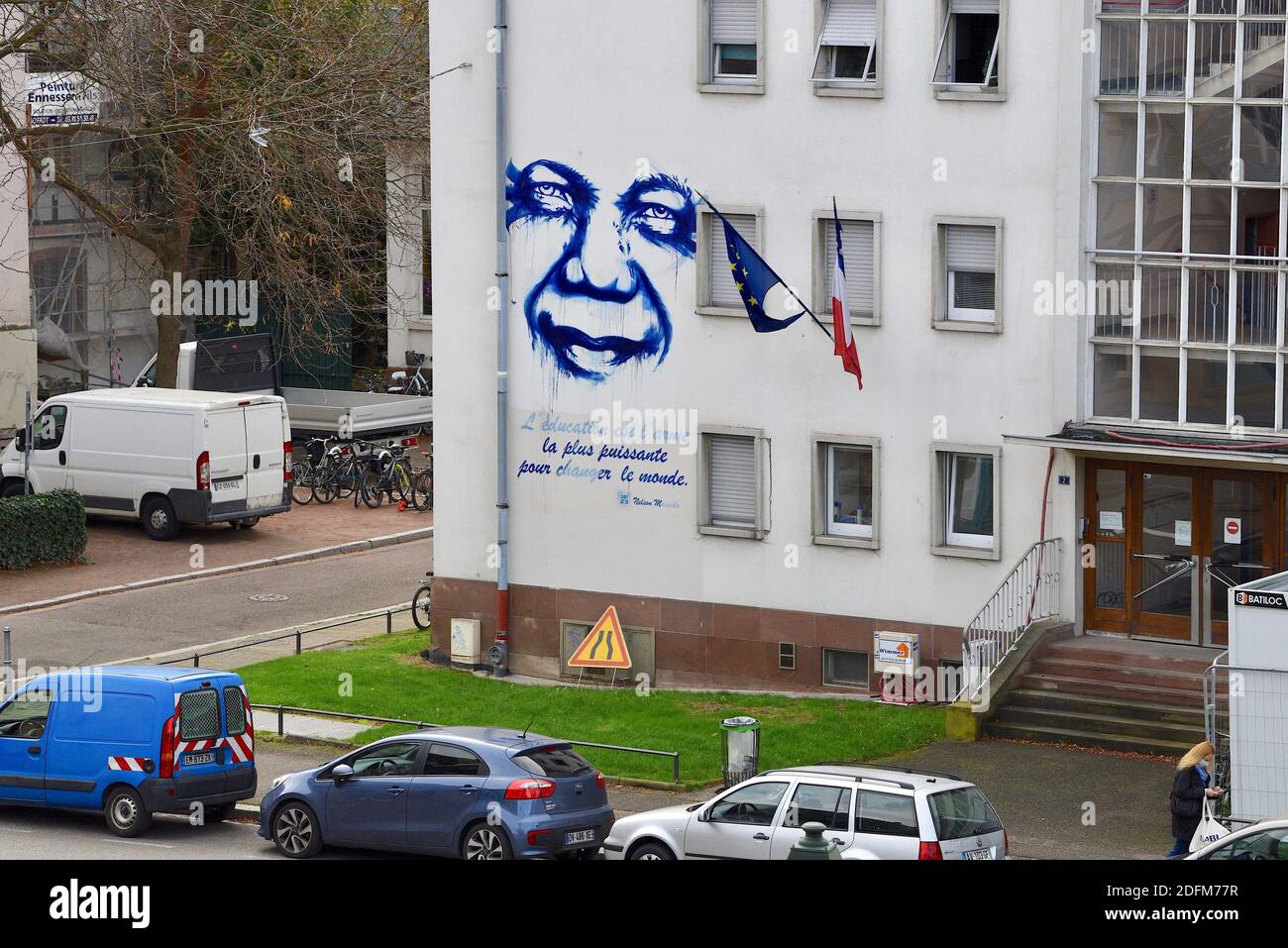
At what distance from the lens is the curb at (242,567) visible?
3114 cm

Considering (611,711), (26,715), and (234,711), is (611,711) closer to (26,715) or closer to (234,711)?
(234,711)

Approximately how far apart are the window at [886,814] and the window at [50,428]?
24686mm

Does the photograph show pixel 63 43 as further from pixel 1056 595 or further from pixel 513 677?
pixel 1056 595

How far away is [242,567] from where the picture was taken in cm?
3425

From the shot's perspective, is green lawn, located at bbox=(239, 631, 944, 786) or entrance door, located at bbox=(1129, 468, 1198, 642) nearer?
green lawn, located at bbox=(239, 631, 944, 786)

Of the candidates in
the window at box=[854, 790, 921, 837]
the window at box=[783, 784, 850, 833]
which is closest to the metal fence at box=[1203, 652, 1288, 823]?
the window at box=[854, 790, 921, 837]

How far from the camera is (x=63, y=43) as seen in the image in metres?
33.9

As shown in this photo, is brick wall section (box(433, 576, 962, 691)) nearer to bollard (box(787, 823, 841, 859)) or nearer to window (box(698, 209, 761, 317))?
window (box(698, 209, 761, 317))

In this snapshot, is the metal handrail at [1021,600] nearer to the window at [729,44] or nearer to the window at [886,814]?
the window at [729,44]

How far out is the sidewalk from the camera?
107ft

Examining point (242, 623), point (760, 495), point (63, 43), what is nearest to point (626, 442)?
point (760, 495)

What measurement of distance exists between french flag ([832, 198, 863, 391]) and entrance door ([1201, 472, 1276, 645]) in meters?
4.46

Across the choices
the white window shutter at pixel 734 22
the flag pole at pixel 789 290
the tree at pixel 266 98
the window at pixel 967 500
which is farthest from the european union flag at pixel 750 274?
the tree at pixel 266 98

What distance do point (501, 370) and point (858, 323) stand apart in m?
5.12
